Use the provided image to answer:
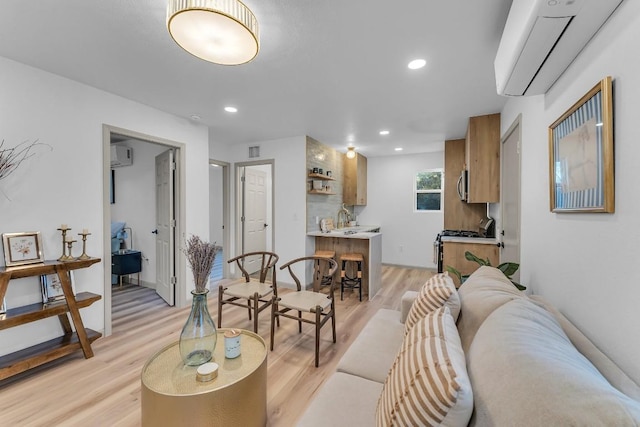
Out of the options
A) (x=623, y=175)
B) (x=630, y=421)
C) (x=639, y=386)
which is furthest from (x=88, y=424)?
(x=623, y=175)

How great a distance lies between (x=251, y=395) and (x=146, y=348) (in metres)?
1.74

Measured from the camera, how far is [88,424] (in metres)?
1.62

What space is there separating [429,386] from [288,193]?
12.4ft

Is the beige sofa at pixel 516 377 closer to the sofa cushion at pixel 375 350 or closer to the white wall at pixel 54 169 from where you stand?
the sofa cushion at pixel 375 350

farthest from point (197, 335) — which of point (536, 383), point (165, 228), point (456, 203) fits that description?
point (456, 203)

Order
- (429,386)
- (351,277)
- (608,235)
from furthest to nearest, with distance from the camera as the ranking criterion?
(351,277)
(608,235)
(429,386)

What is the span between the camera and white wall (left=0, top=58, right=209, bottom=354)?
214 centimetres

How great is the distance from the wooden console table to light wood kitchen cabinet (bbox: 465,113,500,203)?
4128mm

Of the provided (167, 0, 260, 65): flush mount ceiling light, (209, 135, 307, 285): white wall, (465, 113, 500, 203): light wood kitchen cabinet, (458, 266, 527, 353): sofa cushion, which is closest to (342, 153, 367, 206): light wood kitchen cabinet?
(209, 135, 307, 285): white wall

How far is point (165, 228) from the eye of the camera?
11.9 ft

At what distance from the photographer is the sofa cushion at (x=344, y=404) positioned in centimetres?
109

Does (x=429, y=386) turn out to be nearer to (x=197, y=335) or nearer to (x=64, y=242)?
(x=197, y=335)

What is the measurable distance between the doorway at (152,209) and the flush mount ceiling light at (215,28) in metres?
1.92

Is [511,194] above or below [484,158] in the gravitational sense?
below
